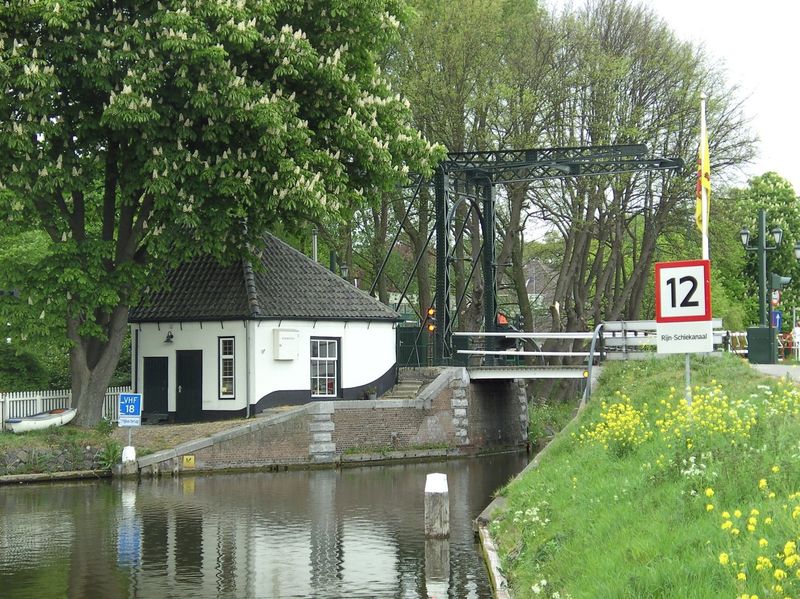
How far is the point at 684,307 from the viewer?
15.6 meters

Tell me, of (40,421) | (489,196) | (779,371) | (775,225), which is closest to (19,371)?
(40,421)

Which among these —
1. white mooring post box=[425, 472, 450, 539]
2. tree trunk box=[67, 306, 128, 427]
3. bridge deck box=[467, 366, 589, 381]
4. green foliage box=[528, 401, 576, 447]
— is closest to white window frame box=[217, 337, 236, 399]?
tree trunk box=[67, 306, 128, 427]

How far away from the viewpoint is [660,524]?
10.7m

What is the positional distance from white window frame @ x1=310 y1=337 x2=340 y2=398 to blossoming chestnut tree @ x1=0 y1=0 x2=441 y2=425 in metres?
5.06

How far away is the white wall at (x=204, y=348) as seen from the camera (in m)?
31.5

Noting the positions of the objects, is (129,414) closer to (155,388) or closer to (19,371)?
(155,388)

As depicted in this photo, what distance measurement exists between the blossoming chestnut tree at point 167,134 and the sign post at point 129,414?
206 centimetres

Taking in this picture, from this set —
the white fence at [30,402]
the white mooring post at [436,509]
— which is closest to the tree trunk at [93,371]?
the white fence at [30,402]

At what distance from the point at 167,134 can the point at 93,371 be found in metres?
6.54

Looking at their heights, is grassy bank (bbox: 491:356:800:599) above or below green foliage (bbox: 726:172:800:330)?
below

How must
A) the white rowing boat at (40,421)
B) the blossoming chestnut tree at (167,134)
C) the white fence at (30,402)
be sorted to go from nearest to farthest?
1. the blossoming chestnut tree at (167,134)
2. the white rowing boat at (40,421)
3. the white fence at (30,402)

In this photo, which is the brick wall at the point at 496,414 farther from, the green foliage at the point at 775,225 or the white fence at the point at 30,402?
the green foliage at the point at 775,225

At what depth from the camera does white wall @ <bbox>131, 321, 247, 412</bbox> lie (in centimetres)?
3152

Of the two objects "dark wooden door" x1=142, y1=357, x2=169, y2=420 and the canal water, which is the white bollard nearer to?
the canal water
